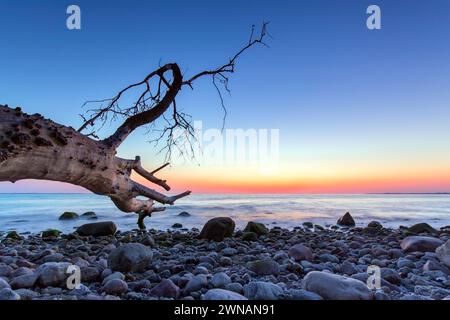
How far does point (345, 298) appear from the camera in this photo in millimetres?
2865

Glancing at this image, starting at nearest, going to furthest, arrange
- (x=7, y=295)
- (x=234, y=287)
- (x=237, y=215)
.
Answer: (x=7, y=295) → (x=234, y=287) → (x=237, y=215)

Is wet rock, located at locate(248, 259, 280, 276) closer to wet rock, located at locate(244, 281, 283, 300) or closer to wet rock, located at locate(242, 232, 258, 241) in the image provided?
wet rock, located at locate(244, 281, 283, 300)

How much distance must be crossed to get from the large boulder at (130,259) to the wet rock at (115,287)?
2.46 ft

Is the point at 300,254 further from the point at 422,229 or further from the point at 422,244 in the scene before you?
→ the point at 422,229

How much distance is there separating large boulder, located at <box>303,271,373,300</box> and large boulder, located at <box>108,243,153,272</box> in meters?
1.99

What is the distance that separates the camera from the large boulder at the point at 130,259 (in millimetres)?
3916

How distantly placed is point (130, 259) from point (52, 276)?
893 millimetres

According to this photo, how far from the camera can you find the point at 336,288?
9.60ft

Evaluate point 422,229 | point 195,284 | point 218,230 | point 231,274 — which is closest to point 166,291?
point 195,284

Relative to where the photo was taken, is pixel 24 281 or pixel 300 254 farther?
pixel 300 254

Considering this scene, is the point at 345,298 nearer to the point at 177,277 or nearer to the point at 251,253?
the point at 177,277
